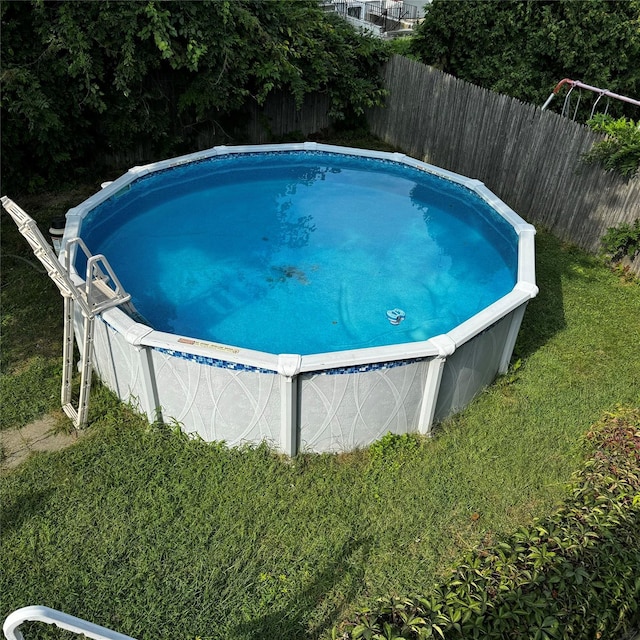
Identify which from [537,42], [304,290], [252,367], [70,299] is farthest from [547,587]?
[537,42]

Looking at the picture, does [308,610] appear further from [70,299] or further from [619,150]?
[619,150]

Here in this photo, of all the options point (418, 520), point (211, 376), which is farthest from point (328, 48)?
point (418, 520)

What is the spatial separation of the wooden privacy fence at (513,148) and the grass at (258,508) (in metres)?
3.15

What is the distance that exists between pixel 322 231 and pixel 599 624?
7138mm

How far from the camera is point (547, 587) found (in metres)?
3.62

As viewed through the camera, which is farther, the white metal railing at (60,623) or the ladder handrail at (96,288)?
the ladder handrail at (96,288)

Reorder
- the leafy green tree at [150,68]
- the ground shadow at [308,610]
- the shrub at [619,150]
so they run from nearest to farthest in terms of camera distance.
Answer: the ground shadow at [308,610], the shrub at [619,150], the leafy green tree at [150,68]

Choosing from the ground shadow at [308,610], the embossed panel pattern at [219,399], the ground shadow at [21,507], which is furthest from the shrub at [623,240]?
the ground shadow at [21,507]

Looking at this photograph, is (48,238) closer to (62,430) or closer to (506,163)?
(62,430)

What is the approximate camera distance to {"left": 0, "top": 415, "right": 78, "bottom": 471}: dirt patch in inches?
212

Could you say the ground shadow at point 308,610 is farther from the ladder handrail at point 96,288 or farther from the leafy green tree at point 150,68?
the leafy green tree at point 150,68

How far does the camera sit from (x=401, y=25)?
2631 centimetres

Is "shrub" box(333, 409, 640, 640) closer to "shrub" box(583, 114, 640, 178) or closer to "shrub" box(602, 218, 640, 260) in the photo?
"shrub" box(602, 218, 640, 260)

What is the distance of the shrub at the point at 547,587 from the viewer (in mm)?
3334
